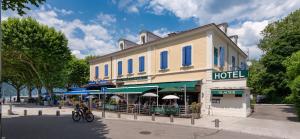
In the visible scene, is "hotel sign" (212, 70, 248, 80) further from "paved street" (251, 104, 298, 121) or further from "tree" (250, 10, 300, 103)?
"tree" (250, 10, 300, 103)

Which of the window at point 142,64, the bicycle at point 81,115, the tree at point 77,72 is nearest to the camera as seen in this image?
the bicycle at point 81,115

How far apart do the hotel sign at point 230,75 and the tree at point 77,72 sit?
1343 inches

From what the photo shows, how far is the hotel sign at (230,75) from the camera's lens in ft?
60.5

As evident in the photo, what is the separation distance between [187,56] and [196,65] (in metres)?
1.31

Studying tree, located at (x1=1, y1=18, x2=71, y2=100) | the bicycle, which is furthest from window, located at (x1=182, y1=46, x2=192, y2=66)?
tree, located at (x1=1, y1=18, x2=71, y2=100)

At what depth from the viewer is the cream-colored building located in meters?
19.1

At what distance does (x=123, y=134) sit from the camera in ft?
37.3

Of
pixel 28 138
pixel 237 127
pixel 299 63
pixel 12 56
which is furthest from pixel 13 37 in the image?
pixel 299 63

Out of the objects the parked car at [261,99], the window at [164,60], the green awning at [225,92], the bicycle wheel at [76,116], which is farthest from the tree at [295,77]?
the parked car at [261,99]

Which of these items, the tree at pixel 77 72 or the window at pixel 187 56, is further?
the tree at pixel 77 72

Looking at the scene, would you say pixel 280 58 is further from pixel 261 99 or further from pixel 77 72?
pixel 77 72

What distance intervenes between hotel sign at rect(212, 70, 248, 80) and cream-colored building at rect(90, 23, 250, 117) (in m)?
→ 0.16

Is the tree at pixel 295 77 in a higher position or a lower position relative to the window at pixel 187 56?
lower

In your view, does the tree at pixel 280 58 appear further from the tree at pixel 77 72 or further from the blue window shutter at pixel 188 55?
the tree at pixel 77 72
